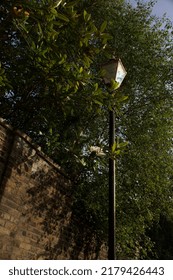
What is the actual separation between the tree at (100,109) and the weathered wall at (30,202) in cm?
69

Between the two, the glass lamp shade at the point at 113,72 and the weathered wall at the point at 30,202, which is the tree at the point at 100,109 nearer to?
the glass lamp shade at the point at 113,72

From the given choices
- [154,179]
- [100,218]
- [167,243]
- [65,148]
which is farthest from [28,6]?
[167,243]

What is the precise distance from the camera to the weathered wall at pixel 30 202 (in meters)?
4.90

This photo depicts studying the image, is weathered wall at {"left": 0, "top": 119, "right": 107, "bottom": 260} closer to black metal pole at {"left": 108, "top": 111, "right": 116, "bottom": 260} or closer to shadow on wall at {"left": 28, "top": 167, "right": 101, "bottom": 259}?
shadow on wall at {"left": 28, "top": 167, "right": 101, "bottom": 259}

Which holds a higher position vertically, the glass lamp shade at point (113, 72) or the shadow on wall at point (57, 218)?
the glass lamp shade at point (113, 72)

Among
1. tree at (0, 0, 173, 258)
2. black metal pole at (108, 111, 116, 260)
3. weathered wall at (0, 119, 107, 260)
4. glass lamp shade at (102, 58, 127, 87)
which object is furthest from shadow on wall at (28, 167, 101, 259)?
→ glass lamp shade at (102, 58, 127, 87)

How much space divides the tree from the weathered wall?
2.26 feet

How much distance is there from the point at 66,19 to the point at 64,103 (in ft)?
5.02

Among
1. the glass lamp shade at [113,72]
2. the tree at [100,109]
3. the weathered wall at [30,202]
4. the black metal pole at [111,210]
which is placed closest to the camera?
the weathered wall at [30,202]

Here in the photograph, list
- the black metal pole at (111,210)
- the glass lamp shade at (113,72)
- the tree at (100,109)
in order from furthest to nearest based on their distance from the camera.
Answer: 1. the glass lamp shade at (113,72)
2. the tree at (100,109)
3. the black metal pole at (111,210)

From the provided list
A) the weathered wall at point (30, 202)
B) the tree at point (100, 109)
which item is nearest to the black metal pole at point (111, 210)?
the tree at point (100, 109)

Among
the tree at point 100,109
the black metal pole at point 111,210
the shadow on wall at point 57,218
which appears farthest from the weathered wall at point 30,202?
the black metal pole at point 111,210

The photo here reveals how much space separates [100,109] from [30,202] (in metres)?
2.30

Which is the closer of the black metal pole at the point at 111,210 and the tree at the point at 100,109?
the black metal pole at the point at 111,210
